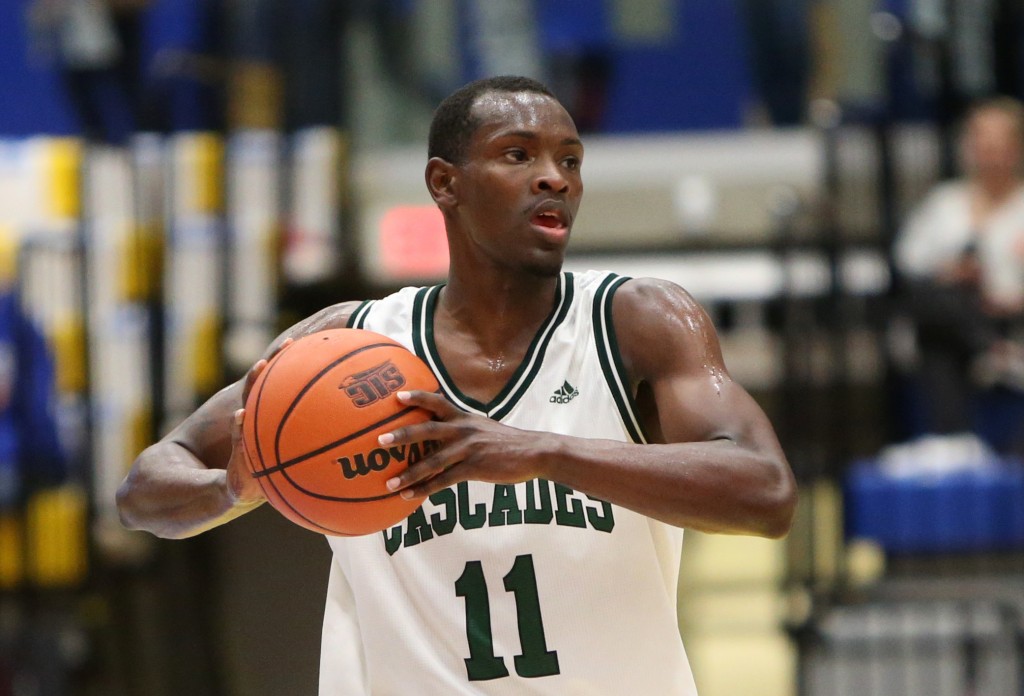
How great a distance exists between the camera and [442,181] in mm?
3188

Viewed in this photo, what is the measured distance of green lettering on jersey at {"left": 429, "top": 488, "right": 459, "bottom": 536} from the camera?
2959 millimetres

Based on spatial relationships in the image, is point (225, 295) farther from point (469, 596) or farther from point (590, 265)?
point (469, 596)

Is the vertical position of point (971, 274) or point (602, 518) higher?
point (971, 274)

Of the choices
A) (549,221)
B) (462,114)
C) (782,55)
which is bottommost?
(549,221)

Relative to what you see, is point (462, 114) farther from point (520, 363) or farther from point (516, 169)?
point (520, 363)

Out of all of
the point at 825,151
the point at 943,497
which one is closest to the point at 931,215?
the point at 825,151

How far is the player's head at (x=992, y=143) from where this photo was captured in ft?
22.2

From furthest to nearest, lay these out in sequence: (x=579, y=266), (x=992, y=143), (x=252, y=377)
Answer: (x=579, y=266)
(x=992, y=143)
(x=252, y=377)

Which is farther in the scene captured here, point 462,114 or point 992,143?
point 992,143

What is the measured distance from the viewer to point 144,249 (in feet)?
24.8

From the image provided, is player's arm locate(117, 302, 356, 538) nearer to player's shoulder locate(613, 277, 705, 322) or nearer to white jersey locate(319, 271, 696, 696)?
white jersey locate(319, 271, 696, 696)

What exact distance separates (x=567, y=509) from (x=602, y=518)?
0.08 m

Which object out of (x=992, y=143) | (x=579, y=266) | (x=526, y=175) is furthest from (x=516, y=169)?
(x=579, y=266)

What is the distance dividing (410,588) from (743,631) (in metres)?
4.33
